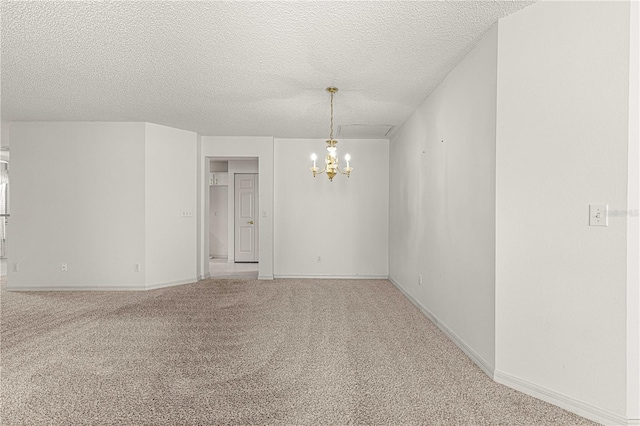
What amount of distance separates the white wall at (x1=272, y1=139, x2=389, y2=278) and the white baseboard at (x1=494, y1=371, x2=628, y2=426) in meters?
4.51

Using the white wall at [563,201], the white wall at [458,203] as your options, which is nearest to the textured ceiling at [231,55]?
the white wall at [458,203]

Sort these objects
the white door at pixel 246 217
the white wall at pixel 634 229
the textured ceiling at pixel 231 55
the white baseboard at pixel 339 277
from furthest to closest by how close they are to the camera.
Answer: the white door at pixel 246 217, the white baseboard at pixel 339 277, the textured ceiling at pixel 231 55, the white wall at pixel 634 229

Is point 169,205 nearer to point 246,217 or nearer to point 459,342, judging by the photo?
point 246,217

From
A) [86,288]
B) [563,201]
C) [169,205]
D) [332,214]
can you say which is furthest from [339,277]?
[563,201]

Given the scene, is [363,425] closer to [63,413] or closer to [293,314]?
[63,413]

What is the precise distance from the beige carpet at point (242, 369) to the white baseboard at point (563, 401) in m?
0.05

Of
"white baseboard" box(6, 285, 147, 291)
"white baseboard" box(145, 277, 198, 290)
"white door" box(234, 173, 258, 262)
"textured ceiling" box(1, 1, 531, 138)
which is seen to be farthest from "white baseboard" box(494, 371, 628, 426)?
"white door" box(234, 173, 258, 262)

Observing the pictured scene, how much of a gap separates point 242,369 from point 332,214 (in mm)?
4513

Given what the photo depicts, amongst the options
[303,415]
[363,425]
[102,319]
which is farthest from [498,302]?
[102,319]

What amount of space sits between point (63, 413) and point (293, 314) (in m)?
2.54

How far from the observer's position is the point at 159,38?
2951 millimetres

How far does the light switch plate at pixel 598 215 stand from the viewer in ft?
6.97

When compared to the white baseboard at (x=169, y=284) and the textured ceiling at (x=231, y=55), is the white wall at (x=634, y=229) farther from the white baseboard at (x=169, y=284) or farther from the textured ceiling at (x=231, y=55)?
the white baseboard at (x=169, y=284)

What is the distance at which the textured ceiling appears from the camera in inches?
101
